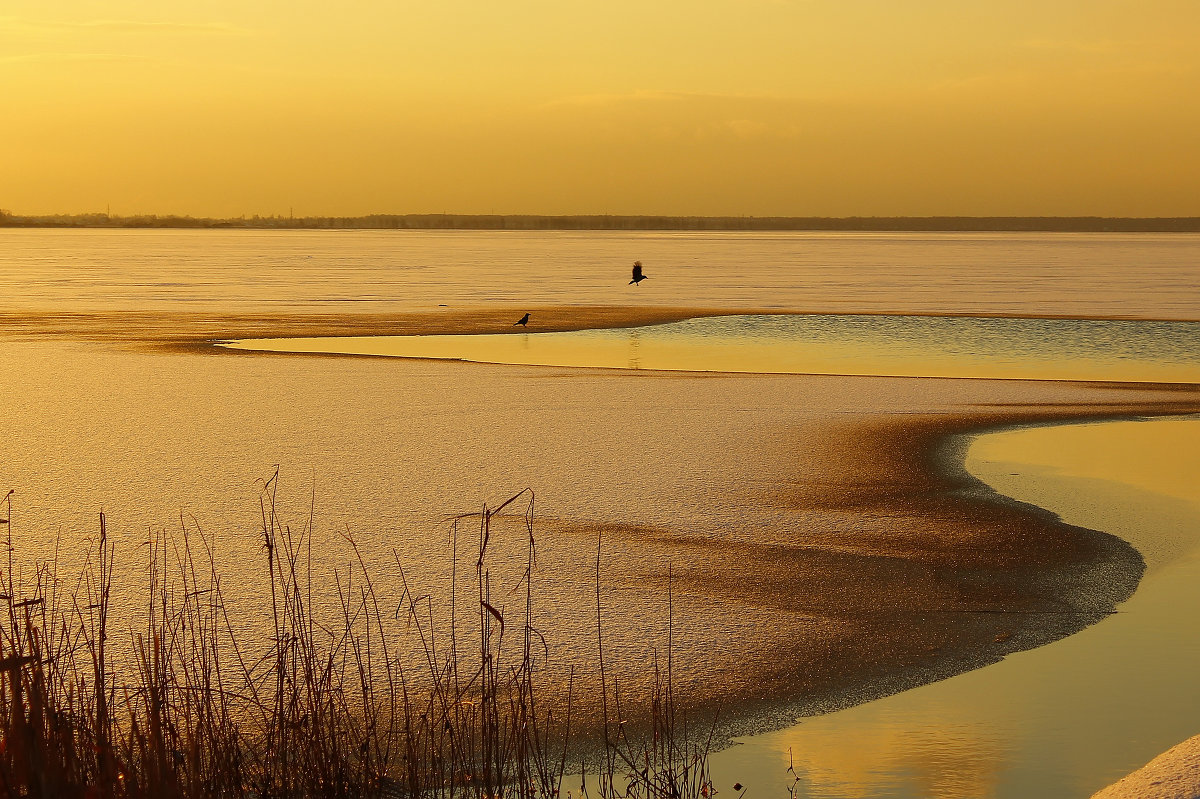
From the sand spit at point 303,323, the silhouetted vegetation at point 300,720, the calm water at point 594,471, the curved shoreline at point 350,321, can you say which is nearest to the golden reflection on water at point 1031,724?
the calm water at point 594,471

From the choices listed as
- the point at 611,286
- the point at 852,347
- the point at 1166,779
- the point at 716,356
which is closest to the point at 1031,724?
the point at 1166,779

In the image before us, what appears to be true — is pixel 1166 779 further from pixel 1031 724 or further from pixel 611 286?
pixel 611 286

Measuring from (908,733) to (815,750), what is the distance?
0.55 m

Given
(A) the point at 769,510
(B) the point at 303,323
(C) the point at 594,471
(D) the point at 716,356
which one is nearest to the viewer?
(A) the point at 769,510

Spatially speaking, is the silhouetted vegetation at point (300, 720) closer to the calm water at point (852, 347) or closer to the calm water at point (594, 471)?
the calm water at point (594, 471)

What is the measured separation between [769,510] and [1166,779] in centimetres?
618

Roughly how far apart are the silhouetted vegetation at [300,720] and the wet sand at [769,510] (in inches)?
26.5

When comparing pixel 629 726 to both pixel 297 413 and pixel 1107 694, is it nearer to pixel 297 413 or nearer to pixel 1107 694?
pixel 1107 694

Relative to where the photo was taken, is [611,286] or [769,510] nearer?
[769,510]

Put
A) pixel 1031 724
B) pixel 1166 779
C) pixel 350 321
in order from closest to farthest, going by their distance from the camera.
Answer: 1. pixel 1166 779
2. pixel 1031 724
3. pixel 350 321

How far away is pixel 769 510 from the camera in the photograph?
37.4 feet

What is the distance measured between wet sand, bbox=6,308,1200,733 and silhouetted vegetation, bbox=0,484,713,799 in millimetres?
673

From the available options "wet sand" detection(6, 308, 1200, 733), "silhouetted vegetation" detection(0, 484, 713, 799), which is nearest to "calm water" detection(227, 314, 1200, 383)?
"wet sand" detection(6, 308, 1200, 733)

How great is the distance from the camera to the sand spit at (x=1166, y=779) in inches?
204
